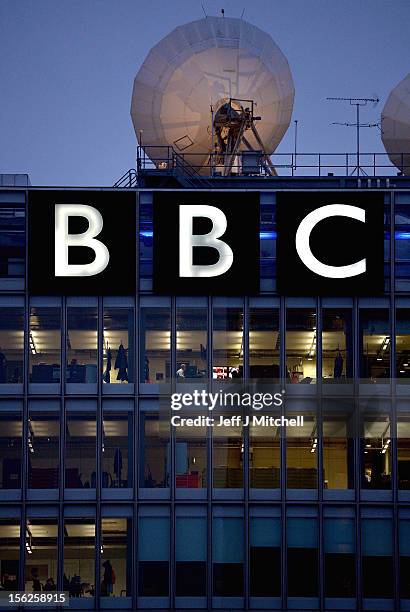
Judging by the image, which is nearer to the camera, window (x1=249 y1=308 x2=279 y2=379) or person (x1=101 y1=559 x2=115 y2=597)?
person (x1=101 y1=559 x2=115 y2=597)

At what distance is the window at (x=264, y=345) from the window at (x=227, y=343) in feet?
1.78

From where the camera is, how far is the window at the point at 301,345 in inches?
2958

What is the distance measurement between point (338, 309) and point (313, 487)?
28.9 ft

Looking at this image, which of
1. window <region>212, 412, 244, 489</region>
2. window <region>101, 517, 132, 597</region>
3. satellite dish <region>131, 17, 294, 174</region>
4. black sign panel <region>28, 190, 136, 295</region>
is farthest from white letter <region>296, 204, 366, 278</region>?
window <region>101, 517, 132, 597</region>

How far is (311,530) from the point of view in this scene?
74000mm

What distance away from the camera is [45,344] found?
2975 inches

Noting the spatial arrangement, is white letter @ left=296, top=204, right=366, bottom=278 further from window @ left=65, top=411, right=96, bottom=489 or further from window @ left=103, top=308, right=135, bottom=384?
window @ left=65, top=411, right=96, bottom=489

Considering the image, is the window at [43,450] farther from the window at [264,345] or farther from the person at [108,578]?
the window at [264,345]

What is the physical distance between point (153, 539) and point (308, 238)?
16615mm

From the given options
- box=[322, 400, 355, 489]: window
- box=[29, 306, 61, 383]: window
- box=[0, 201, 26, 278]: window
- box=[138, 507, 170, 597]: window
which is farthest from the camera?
box=[0, 201, 26, 278]: window

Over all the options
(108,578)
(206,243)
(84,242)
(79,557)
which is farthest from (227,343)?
(108,578)

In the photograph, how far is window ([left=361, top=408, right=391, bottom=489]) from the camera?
245 ft

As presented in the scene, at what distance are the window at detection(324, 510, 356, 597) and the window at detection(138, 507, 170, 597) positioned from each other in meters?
7.69

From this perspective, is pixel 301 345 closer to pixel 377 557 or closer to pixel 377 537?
pixel 377 537
